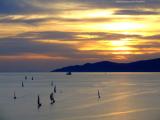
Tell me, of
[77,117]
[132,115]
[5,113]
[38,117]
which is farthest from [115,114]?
[5,113]

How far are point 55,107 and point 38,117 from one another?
15.3m

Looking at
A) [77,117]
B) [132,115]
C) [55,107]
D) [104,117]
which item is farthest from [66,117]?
[55,107]

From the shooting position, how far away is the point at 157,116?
2670 inches

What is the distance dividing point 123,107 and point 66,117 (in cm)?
1957

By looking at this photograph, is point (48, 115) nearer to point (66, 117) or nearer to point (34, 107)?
point (66, 117)

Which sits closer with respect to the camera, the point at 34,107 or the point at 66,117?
the point at 66,117

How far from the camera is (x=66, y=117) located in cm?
6656

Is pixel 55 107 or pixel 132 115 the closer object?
pixel 132 115

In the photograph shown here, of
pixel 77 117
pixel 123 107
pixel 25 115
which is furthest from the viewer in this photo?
pixel 123 107

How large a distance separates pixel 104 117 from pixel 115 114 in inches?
185

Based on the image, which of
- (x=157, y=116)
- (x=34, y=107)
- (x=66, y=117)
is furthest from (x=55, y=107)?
(x=157, y=116)

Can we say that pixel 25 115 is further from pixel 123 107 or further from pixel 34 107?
pixel 123 107

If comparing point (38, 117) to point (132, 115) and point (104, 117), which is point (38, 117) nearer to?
point (104, 117)

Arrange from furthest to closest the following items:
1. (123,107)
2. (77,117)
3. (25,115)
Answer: (123,107)
(25,115)
(77,117)
